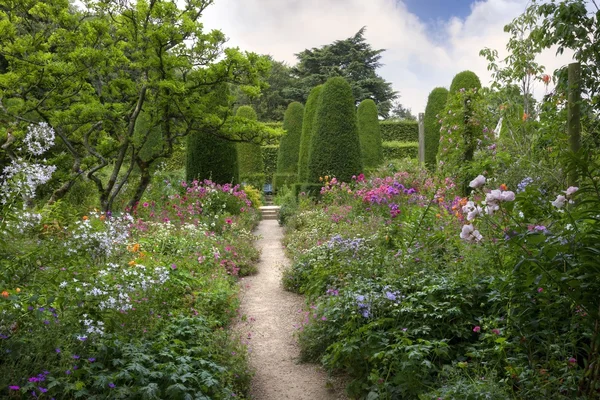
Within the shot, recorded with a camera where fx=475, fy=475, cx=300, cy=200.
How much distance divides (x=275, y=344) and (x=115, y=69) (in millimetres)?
5634

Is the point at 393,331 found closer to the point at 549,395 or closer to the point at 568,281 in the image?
the point at 549,395

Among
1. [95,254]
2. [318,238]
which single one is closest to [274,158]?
[318,238]

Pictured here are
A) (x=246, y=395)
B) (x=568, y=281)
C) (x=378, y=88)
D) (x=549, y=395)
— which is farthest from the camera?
(x=378, y=88)

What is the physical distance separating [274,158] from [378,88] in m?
10.0

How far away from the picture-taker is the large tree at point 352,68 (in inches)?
1083

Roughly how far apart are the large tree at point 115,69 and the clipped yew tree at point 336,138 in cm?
414

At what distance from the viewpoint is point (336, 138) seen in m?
11.9

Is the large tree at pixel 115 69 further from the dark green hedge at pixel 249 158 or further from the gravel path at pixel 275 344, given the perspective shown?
the dark green hedge at pixel 249 158

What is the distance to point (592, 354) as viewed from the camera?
240 centimetres

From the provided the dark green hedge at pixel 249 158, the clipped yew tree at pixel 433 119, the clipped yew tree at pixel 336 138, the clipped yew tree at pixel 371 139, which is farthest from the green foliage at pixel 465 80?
the dark green hedge at pixel 249 158

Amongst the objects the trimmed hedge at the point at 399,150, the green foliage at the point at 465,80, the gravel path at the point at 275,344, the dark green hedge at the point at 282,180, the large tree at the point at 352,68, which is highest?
the large tree at the point at 352,68

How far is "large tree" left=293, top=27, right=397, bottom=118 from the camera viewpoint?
27.5 m

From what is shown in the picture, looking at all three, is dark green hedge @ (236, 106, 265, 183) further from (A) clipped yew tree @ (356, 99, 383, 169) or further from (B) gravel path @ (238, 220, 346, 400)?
(B) gravel path @ (238, 220, 346, 400)

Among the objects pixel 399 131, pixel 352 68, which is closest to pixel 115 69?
pixel 399 131
